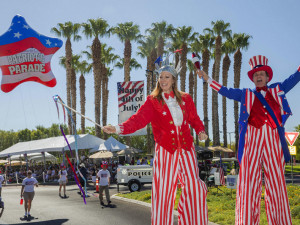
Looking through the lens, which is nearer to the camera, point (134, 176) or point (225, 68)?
point (134, 176)

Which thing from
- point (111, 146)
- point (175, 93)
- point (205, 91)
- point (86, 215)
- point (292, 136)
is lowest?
point (86, 215)

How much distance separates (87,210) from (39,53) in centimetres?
624

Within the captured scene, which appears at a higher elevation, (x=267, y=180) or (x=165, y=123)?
(x=165, y=123)

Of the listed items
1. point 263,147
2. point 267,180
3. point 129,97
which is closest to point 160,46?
point 129,97

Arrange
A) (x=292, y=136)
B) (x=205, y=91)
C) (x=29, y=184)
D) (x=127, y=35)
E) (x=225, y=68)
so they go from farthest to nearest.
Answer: (x=205, y=91)
(x=225, y=68)
(x=127, y=35)
(x=292, y=136)
(x=29, y=184)

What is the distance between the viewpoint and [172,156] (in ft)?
11.3

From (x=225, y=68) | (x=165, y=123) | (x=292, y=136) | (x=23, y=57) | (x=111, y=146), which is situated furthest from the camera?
(x=225, y=68)

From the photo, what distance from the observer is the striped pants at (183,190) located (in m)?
3.35

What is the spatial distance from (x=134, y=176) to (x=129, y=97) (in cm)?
579

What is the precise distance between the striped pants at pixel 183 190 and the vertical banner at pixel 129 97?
56.2 feet

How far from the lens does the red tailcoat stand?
3.48 m

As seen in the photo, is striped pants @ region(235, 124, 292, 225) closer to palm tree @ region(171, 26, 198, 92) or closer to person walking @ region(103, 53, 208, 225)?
person walking @ region(103, 53, 208, 225)

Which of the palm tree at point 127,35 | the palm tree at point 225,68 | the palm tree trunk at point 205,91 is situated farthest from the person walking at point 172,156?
the palm tree at point 225,68

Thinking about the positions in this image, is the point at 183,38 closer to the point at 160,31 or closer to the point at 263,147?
the point at 160,31
